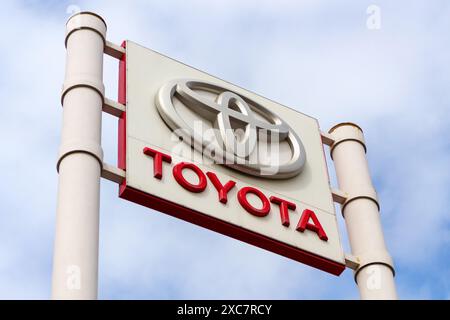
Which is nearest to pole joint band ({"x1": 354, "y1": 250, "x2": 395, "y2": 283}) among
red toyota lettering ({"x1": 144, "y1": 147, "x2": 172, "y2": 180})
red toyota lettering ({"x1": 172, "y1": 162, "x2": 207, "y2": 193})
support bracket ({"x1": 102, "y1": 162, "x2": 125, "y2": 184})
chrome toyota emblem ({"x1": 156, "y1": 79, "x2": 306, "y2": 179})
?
chrome toyota emblem ({"x1": 156, "y1": 79, "x2": 306, "y2": 179})

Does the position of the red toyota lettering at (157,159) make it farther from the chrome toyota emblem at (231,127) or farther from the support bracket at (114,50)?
the support bracket at (114,50)

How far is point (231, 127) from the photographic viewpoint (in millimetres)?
13359

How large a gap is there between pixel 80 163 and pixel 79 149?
0.19 meters

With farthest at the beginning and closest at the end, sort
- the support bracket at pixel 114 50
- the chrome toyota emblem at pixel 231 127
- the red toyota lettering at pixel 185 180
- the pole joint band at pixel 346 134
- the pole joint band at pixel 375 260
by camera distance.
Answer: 1. the pole joint band at pixel 346 134
2. the support bracket at pixel 114 50
3. the chrome toyota emblem at pixel 231 127
4. the pole joint band at pixel 375 260
5. the red toyota lettering at pixel 185 180

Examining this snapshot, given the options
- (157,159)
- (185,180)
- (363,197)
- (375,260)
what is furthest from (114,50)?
(375,260)

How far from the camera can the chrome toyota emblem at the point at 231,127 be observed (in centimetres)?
1262

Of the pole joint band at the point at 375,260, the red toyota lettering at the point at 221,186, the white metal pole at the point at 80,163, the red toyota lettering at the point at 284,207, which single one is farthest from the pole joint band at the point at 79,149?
the pole joint band at the point at 375,260

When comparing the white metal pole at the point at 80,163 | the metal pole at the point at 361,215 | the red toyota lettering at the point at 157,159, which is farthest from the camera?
the metal pole at the point at 361,215

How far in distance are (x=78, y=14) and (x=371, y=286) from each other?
4.96 metres

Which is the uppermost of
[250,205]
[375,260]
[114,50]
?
[114,50]

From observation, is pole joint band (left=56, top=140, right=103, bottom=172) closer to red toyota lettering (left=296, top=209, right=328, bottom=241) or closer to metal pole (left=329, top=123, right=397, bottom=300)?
red toyota lettering (left=296, top=209, right=328, bottom=241)

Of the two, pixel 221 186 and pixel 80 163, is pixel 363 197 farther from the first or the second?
pixel 80 163

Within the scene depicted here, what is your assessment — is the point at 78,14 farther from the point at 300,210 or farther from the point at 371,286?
the point at 371,286

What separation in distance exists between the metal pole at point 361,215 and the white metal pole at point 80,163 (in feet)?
11.7
